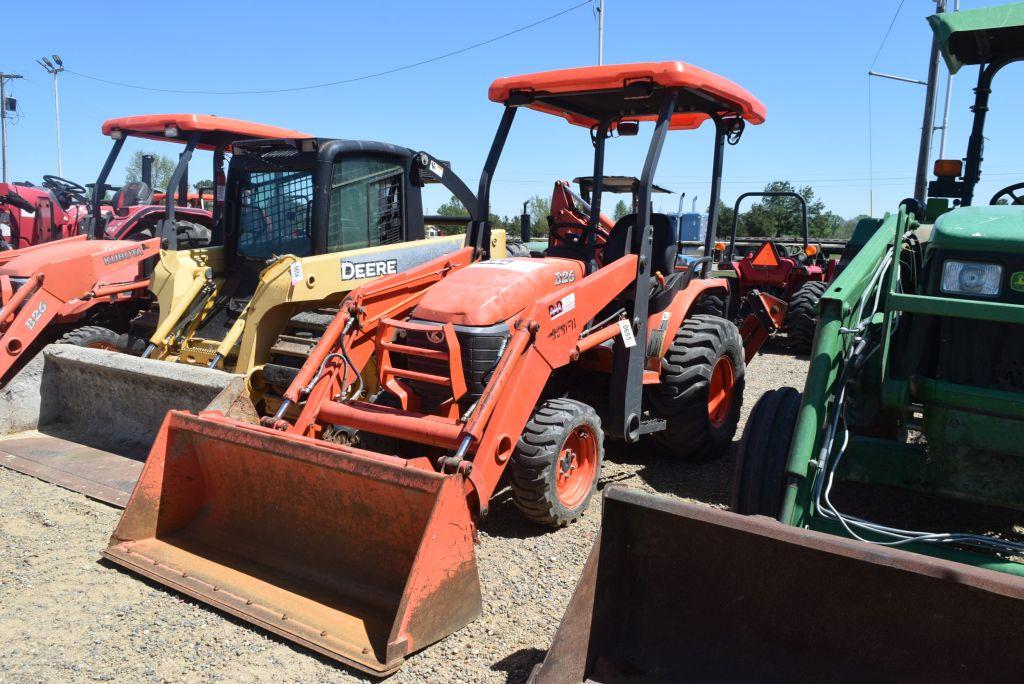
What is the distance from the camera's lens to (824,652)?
2574 millimetres

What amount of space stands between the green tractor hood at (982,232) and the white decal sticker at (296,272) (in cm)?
402

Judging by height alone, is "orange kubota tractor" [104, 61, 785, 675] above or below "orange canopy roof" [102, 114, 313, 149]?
below

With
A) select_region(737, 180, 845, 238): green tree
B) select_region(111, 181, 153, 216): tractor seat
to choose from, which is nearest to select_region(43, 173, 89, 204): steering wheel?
select_region(111, 181, 153, 216): tractor seat

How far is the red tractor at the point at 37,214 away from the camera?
12.1 m

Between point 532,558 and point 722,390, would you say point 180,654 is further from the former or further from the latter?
point 722,390

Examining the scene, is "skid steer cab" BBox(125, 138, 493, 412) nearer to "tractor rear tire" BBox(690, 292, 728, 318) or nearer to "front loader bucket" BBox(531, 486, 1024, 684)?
"tractor rear tire" BBox(690, 292, 728, 318)

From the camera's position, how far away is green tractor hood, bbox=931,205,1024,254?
3.00 metres

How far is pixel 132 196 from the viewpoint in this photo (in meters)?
10.4

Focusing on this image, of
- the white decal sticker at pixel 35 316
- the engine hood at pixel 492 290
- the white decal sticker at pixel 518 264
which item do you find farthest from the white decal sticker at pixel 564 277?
the white decal sticker at pixel 35 316

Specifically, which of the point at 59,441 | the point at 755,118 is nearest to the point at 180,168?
the point at 59,441

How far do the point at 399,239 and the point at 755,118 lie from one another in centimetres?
310

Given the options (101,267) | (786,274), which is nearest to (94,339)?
(101,267)

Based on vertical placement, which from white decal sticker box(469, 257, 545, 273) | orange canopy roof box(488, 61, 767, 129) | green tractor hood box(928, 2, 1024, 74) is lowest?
white decal sticker box(469, 257, 545, 273)

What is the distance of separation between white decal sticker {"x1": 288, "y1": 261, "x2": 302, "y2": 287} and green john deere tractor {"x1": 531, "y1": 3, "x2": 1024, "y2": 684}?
335 centimetres
